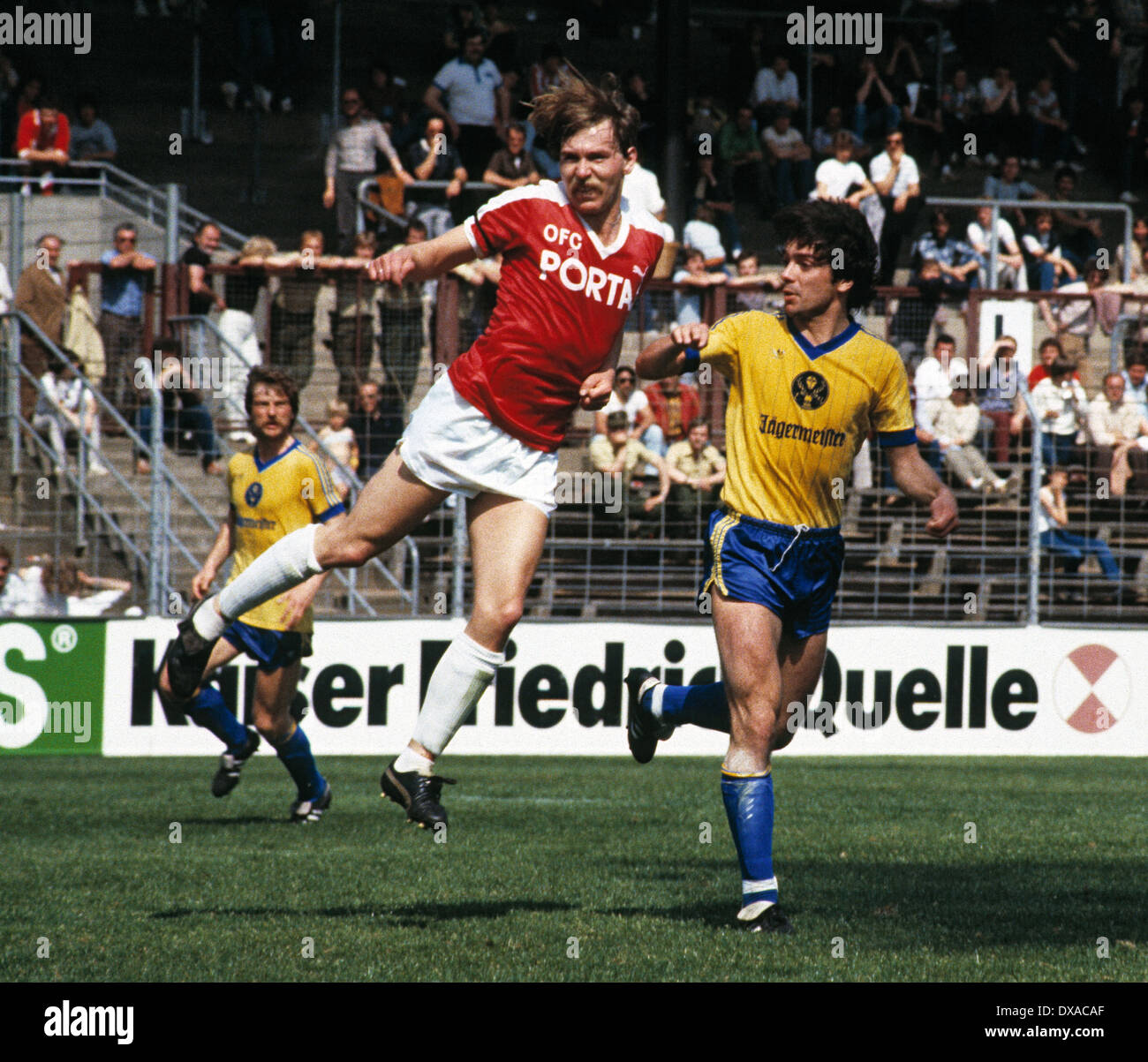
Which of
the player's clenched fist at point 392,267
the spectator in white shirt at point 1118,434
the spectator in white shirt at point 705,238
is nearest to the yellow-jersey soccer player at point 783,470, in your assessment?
the player's clenched fist at point 392,267

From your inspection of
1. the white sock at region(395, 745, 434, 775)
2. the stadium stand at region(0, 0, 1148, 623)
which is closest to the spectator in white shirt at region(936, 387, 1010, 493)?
the stadium stand at region(0, 0, 1148, 623)

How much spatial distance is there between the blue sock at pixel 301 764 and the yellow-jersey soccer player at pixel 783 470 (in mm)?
3972

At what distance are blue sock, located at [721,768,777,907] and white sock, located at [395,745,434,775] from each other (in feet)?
3.28

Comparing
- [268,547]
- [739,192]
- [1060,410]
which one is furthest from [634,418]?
[739,192]

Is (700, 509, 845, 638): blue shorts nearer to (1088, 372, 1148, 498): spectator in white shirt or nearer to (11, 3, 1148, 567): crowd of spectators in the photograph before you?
(11, 3, 1148, 567): crowd of spectators

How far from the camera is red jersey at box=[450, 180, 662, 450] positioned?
229 inches

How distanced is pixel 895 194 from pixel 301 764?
1154 centimetres

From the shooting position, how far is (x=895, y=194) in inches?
732

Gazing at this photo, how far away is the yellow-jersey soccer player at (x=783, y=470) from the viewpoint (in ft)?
19.1

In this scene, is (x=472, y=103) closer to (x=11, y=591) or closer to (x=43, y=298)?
(x=43, y=298)

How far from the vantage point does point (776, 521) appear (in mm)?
5898

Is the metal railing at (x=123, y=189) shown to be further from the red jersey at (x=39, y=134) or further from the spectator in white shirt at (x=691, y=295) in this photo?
the spectator in white shirt at (x=691, y=295)

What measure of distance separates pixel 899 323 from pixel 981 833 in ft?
27.2

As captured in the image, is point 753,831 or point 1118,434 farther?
point 1118,434
